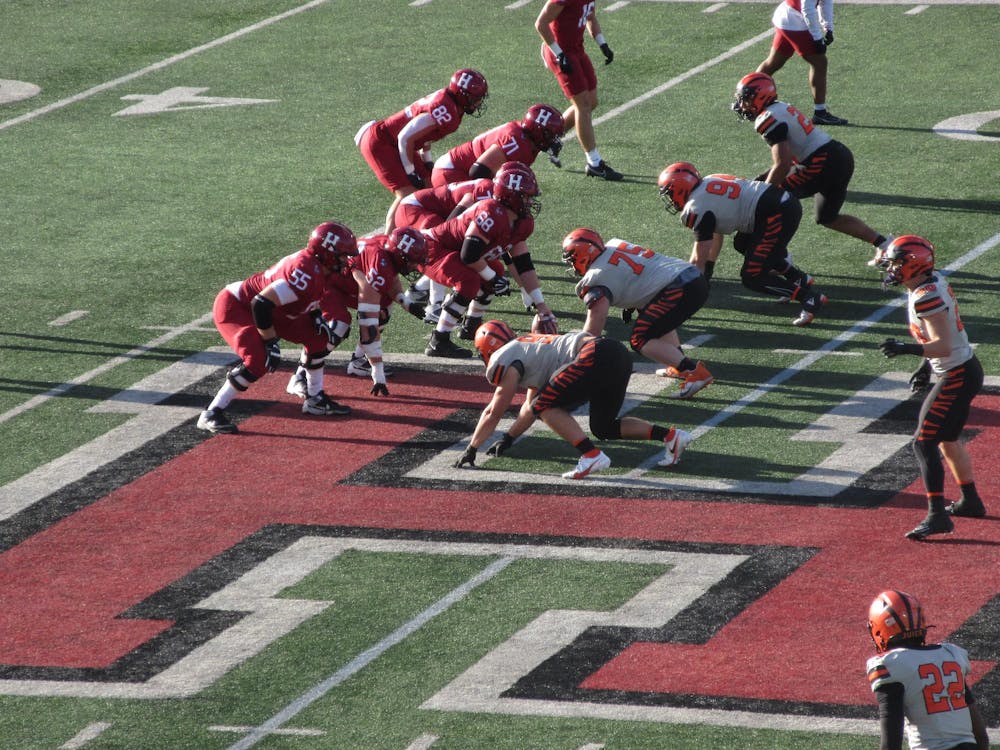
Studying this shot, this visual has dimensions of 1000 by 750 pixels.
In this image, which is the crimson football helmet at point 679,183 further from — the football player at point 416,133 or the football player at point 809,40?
the football player at point 809,40

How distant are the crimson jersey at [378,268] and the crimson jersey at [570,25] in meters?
5.67

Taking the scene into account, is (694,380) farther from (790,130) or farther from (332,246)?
(790,130)

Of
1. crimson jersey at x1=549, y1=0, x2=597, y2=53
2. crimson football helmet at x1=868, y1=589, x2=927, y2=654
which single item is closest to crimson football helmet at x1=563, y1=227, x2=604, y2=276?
crimson jersey at x1=549, y1=0, x2=597, y2=53

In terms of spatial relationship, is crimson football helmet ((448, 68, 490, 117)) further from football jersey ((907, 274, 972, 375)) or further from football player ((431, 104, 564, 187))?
football jersey ((907, 274, 972, 375))

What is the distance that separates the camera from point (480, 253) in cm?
1513

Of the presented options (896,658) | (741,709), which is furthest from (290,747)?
(896,658)

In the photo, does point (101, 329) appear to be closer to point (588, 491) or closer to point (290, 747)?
point (588, 491)

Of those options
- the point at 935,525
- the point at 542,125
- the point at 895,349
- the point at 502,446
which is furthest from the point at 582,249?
the point at 935,525

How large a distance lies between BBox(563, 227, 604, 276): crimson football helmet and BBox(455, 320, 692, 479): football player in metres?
1.26

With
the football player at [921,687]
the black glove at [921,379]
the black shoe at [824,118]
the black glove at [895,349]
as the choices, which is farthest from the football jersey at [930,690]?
the black shoe at [824,118]

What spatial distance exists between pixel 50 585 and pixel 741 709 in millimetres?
4359

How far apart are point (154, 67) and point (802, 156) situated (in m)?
10.7

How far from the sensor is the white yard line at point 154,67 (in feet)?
74.2

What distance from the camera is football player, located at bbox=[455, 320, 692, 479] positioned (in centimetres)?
1264
